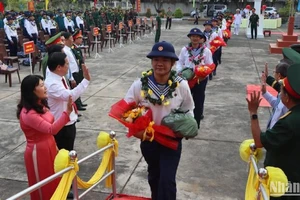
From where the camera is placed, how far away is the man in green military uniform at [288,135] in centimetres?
243

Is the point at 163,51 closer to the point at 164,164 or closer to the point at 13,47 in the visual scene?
the point at 164,164

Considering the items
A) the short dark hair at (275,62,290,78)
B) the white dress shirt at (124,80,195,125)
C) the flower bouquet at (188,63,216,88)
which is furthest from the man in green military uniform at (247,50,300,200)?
the flower bouquet at (188,63,216,88)

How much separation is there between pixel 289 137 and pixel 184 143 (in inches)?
130

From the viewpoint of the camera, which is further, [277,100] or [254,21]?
[254,21]

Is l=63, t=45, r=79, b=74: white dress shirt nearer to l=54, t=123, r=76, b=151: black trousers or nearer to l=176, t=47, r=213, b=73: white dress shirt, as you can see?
l=176, t=47, r=213, b=73: white dress shirt

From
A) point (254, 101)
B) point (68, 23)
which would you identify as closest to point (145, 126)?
point (254, 101)

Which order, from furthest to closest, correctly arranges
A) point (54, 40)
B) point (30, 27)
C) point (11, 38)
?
1. point (30, 27)
2. point (11, 38)
3. point (54, 40)

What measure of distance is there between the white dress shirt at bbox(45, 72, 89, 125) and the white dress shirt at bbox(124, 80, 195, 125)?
75 cm

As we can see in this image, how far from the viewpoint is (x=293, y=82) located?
2.44 meters

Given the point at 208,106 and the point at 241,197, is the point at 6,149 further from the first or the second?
the point at 208,106

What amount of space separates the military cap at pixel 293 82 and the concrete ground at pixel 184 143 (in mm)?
1994

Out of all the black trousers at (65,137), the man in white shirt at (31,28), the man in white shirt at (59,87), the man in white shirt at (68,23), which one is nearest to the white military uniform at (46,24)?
the man in white shirt at (68,23)

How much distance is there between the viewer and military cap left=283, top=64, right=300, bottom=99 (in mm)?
2438

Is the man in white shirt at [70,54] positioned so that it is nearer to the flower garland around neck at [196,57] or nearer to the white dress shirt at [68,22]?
the flower garland around neck at [196,57]
